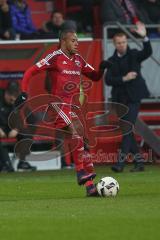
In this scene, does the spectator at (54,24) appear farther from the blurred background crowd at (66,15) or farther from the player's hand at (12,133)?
the player's hand at (12,133)

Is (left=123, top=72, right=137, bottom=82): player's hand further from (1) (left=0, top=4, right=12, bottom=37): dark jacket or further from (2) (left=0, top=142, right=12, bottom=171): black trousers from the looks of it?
(1) (left=0, top=4, right=12, bottom=37): dark jacket

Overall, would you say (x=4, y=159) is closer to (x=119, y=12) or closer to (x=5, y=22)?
(x=5, y=22)

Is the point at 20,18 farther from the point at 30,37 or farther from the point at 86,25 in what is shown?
the point at 86,25

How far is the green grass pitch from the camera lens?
9500 mm

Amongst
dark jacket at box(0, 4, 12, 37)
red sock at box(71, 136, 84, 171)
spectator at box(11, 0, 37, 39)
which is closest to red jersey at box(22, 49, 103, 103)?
red sock at box(71, 136, 84, 171)

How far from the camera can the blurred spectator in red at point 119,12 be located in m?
21.3

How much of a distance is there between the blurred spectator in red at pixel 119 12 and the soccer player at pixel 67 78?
7.60 meters

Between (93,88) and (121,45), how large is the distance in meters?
2.41

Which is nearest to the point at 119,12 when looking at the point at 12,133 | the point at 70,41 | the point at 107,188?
the point at 12,133

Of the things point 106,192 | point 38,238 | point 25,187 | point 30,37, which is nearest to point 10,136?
point 30,37

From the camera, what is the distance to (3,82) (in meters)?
19.8

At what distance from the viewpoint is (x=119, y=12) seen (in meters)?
21.3

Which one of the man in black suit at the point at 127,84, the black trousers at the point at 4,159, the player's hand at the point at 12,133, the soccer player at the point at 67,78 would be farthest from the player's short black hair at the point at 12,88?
the soccer player at the point at 67,78

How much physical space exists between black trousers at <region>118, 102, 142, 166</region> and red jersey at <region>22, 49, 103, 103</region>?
422 cm
